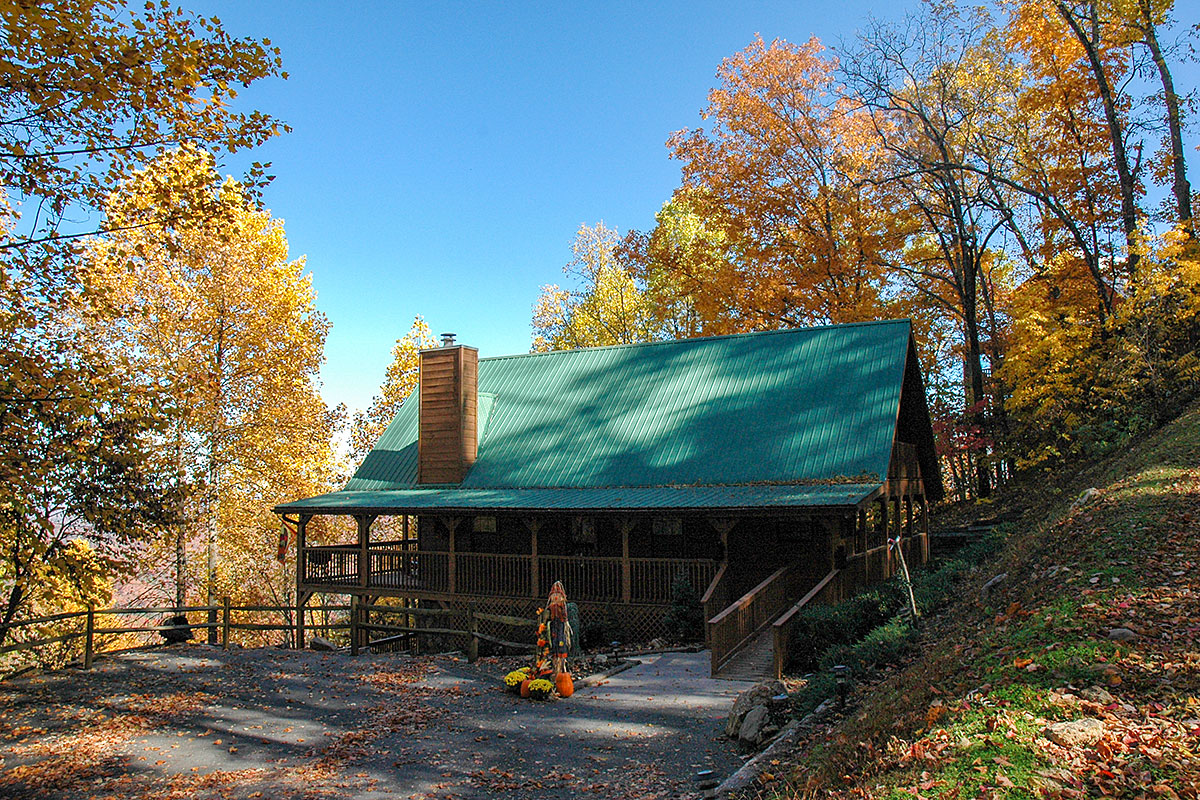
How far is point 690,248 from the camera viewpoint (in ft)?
107

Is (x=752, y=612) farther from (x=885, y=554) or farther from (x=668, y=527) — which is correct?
(x=885, y=554)

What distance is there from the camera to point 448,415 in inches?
861

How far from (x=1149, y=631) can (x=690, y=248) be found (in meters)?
27.6

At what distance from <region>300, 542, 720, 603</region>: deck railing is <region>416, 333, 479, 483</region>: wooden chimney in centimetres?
246

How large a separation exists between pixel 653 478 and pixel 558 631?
6.74m

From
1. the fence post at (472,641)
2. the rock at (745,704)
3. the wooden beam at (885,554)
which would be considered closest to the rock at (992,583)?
the rock at (745,704)

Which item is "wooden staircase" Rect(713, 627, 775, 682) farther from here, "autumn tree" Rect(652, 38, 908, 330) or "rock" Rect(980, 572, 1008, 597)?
"autumn tree" Rect(652, 38, 908, 330)

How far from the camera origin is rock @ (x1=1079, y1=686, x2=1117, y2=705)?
17.9ft

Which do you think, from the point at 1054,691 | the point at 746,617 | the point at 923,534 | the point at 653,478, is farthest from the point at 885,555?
the point at 1054,691

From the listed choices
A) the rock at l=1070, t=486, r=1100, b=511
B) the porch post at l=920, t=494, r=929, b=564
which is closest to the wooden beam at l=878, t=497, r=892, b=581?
the porch post at l=920, t=494, r=929, b=564

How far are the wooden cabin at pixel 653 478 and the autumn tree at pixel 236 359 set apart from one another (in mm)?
5107

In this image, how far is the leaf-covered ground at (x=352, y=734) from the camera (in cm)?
820

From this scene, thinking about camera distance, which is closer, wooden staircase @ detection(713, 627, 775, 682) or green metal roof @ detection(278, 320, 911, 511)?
wooden staircase @ detection(713, 627, 775, 682)

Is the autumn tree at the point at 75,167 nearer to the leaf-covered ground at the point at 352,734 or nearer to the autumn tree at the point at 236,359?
the leaf-covered ground at the point at 352,734
